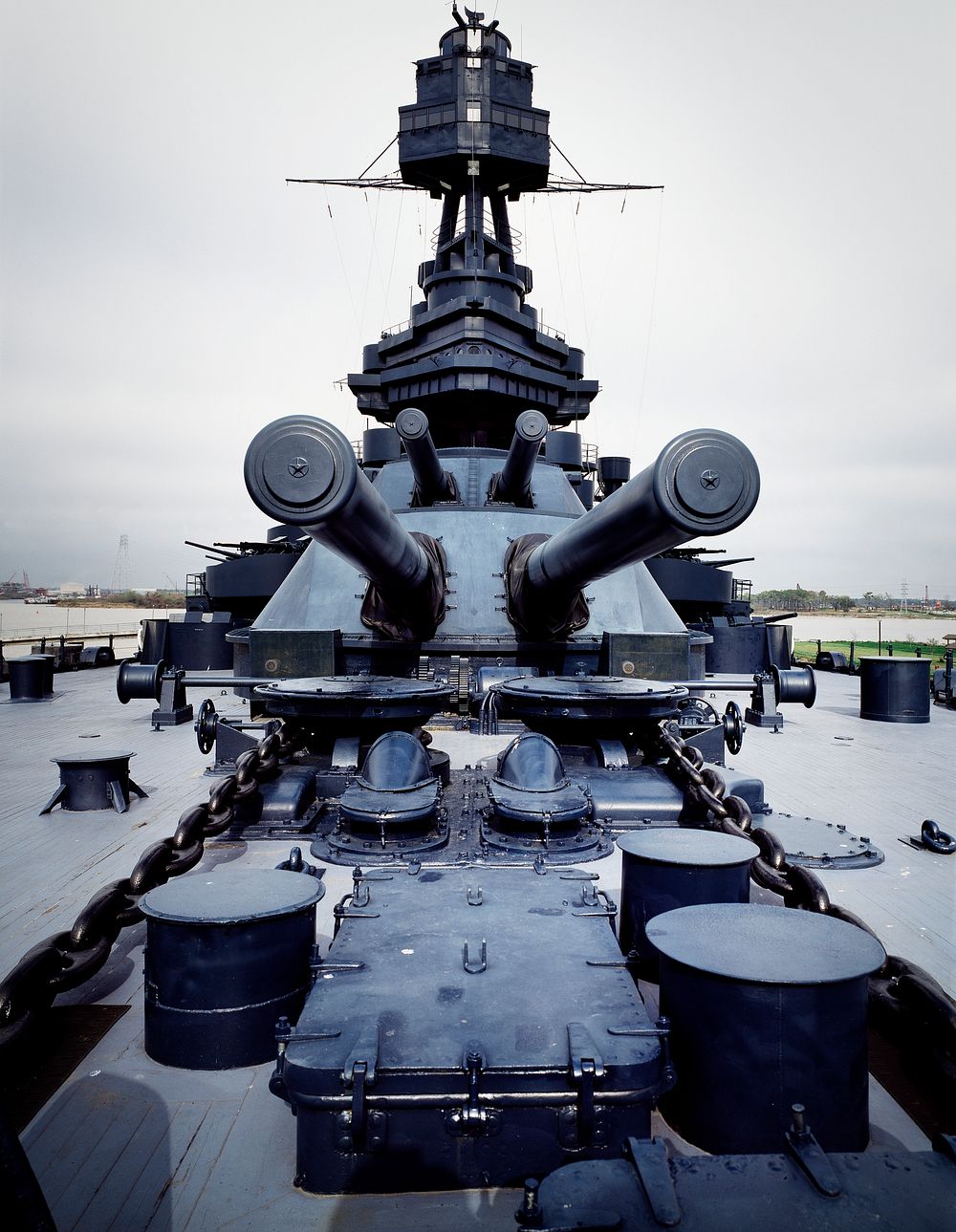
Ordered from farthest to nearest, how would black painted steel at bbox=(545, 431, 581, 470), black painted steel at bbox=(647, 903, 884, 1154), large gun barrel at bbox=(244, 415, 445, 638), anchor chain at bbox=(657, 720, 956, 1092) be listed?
black painted steel at bbox=(545, 431, 581, 470) → large gun barrel at bbox=(244, 415, 445, 638) → anchor chain at bbox=(657, 720, 956, 1092) → black painted steel at bbox=(647, 903, 884, 1154)

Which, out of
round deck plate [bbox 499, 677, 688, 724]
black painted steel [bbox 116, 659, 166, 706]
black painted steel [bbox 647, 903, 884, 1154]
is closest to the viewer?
black painted steel [bbox 647, 903, 884, 1154]

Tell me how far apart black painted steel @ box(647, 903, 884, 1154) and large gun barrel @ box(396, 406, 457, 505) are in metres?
2.59

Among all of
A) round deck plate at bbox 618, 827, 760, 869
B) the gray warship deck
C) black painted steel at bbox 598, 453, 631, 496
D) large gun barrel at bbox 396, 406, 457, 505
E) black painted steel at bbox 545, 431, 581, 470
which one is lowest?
the gray warship deck

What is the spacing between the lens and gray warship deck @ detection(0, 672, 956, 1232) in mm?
1472

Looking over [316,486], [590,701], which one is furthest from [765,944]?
[590,701]

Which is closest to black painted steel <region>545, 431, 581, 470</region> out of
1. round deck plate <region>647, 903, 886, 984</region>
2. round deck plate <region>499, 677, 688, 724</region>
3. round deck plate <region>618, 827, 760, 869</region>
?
round deck plate <region>499, 677, 688, 724</region>

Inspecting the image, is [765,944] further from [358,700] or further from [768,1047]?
[358,700]

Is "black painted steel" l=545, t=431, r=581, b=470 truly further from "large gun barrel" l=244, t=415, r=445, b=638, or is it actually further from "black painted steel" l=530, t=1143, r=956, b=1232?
"black painted steel" l=530, t=1143, r=956, b=1232

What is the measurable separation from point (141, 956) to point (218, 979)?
2.88 feet

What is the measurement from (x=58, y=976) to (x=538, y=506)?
4.98 m

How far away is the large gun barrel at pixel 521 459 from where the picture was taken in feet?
13.0

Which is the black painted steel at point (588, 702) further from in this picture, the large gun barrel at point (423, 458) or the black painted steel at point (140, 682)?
the black painted steel at point (140, 682)

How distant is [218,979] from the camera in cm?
191

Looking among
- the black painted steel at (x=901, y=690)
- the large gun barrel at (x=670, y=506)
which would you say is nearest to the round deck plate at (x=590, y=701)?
the large gun barrel at (x=670, y=506)
